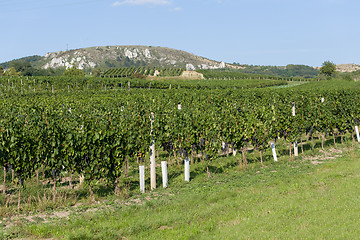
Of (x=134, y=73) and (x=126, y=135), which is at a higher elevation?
(x=134, y=73)

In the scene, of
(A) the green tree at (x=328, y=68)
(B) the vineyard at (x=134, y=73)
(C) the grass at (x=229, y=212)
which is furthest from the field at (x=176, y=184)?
Answer: (A) the green tree at (x=328, y=68)

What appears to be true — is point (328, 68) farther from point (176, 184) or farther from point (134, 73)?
point (176, 184)

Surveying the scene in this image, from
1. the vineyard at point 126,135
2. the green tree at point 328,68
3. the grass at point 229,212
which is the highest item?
the green tree at point 328,68

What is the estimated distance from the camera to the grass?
25.8ft

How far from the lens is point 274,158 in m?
16.5

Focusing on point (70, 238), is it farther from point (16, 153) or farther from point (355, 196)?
point (355, 196)

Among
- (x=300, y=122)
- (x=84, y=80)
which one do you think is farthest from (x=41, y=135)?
(x=84, y=80)

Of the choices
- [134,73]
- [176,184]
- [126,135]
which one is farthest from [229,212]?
[134,73]

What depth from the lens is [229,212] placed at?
9.31 m

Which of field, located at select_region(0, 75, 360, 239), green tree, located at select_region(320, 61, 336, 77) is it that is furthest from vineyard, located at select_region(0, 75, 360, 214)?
green tree, located at select_region(320, 61, 336, 77)

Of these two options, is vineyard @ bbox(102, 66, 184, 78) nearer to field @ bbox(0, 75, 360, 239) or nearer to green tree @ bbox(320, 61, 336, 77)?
green tree @ bbox(320, 61, 336, 77)

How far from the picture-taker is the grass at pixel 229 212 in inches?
309

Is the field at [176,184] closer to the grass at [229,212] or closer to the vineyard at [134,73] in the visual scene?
the grass at [229,212]

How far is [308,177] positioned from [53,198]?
827 cm
